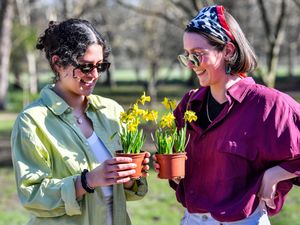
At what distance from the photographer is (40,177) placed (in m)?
2.50

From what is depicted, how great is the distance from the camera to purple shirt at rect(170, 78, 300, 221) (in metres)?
2.38

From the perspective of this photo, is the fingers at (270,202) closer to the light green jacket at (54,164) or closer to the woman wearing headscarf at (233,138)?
the woman wearing headscarf at (233,138)

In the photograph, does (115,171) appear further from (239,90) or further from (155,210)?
(155,210)

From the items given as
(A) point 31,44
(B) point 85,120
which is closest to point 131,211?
(B) point 85,120

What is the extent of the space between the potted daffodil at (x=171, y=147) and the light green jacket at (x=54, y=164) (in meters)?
0.33

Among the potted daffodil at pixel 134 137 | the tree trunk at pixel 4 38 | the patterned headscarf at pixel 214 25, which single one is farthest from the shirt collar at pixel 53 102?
the tree trunk at pixel 4 38

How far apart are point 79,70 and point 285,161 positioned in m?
1.00

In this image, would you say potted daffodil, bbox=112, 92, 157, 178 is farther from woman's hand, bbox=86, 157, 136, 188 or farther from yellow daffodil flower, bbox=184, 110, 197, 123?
yellow daffodil flower, bbox=184, 110, 197, 123

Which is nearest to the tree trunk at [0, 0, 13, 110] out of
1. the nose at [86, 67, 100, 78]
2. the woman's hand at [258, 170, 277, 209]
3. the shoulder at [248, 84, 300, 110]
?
the nose at [86, 67, 100, 78]

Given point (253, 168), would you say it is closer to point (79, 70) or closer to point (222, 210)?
point (222, 210)

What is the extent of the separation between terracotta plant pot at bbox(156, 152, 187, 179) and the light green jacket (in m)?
0.36

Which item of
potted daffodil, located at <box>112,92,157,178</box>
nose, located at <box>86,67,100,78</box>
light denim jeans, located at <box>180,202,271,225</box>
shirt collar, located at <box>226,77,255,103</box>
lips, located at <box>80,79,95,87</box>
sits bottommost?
light denim jeans, located at <box>180,202,271,225</box>

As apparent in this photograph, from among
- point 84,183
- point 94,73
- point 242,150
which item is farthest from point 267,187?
point 94,73

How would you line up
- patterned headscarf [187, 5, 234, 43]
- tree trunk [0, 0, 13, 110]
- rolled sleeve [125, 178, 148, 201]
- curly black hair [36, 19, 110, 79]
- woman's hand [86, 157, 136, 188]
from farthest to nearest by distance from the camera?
tree trunk [0, 0, 13, 110], rolled sleeve [125, 178, 148, 201], curly black hair [36, 19, 110, 79], patterned headscarf [187, 5, 234, 43], woman's hand [86, 157, 136, 188]
